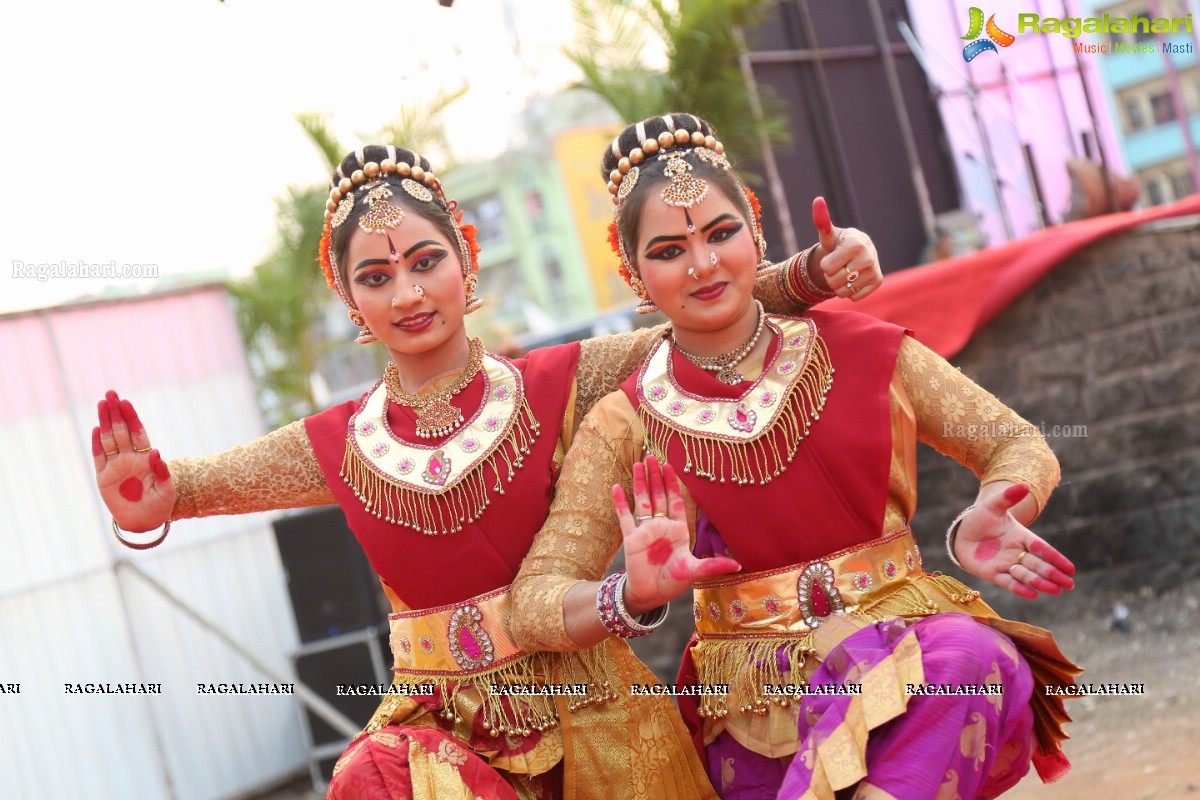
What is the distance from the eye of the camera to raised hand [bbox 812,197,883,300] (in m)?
2.78

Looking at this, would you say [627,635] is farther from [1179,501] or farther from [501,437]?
[1179,501]

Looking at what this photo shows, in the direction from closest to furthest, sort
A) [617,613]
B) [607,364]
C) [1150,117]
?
1. [617,613]
2. [607,364]
3. [1150,117]

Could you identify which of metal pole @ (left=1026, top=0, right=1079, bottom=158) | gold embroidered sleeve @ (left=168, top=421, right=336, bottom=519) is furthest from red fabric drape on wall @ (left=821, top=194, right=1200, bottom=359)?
gold embroidered sleeve @ (left=168, top=421, right=336, bottom=519)

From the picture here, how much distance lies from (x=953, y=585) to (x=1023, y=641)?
28cm

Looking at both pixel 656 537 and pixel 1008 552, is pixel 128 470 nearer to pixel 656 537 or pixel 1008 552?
pixel 656 537

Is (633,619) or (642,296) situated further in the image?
(642,296)

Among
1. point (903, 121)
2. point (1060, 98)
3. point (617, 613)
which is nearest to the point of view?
point (617, 613)

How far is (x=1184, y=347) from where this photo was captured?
18.9 ft

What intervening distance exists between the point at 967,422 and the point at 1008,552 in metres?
0.41

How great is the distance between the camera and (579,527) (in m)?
2.74

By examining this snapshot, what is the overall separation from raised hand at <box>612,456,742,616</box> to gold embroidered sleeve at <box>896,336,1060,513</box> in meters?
0.70

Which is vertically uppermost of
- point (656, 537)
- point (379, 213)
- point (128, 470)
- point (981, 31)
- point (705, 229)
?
point (981, 31)

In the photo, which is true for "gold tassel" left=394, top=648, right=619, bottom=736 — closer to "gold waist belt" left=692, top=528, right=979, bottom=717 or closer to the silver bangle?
"gold waist belt" left=692, top=528, right=979, bottom=717

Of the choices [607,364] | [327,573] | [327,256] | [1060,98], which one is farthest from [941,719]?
[1060,98]
